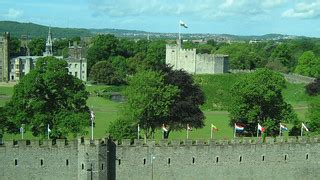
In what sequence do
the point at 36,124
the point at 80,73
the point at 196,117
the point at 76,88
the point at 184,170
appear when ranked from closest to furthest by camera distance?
Answer: the point at 184,170
the point at 36,124
the point at 76,88
the point at 196,117
the point at 80,73

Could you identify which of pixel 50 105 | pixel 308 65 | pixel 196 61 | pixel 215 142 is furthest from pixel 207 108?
pixel 308 65

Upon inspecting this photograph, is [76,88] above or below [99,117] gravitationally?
above

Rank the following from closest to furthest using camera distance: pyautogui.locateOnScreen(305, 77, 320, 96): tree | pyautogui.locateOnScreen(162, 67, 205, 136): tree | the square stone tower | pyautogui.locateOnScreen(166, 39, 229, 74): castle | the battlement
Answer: the battlement, pyautogui.locateOnScreen(162, 67, 205, 136): tree, pyautogui.locateOnScreen(305, 77, 320, 96): tree, pyautogui.locateOnScreen(166, 39, 229, 74): castle, the square stone tower

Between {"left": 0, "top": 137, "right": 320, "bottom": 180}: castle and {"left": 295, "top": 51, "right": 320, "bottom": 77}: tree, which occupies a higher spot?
{"left": 295, "top": 51, "right": 320, "bottom": 77}: tree

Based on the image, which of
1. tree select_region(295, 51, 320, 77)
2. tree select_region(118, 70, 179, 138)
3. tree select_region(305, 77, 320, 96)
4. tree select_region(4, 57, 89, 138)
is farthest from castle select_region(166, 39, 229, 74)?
tree select_region(4, 57, 89, 138)

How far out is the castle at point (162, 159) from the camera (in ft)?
137

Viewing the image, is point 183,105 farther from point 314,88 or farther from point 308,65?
point 308,65

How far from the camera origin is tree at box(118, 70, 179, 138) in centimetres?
5709

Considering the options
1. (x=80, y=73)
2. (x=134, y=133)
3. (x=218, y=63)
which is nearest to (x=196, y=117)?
(x=134, y=133)

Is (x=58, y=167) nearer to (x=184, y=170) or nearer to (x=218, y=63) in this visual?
(x=184, y=170)

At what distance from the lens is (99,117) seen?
79.1 meters

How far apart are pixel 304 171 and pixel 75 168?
17.9 metres

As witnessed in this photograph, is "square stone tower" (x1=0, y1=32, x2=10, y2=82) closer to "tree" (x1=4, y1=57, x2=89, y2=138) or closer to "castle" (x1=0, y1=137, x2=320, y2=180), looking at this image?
"tree" (x1=4, y1=57, x2=89, y2=138)

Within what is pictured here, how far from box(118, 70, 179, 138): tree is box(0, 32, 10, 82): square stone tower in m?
81.2
